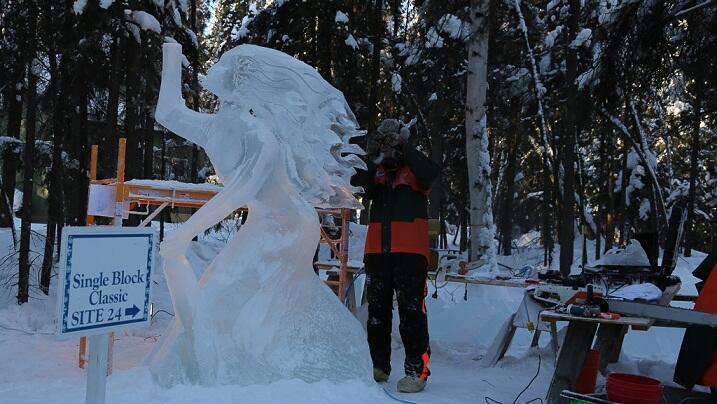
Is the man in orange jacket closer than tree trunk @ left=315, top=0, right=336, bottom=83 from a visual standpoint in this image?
Yes

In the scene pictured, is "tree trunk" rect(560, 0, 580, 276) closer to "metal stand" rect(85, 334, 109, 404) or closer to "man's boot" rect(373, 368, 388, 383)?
"man's boot" rect(373, 368, 388, 383)

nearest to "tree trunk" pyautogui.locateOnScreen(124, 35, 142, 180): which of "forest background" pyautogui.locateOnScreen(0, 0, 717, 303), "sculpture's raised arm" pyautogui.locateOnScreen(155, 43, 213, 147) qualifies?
"forest background" pyautogui.locateOnScreen(0, 0, 717, 303)

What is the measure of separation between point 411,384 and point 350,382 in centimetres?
52

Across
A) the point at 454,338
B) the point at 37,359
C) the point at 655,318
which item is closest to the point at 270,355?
the point at 655,318

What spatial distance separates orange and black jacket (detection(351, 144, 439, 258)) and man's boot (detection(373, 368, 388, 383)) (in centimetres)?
89

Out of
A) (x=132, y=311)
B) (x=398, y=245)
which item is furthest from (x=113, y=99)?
(x=132, y=311)

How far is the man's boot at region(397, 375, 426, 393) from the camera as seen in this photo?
166 inches

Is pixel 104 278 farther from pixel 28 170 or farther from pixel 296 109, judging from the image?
pixel 28 170

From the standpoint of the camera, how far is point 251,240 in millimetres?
4281

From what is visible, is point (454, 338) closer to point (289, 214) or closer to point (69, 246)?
point (289, 214)

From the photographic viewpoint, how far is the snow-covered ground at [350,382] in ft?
11.9

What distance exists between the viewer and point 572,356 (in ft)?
12.7

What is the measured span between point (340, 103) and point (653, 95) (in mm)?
5563

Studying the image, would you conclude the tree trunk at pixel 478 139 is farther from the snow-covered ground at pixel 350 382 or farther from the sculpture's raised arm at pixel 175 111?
the sculpture's raised arm at pixel 175 111
